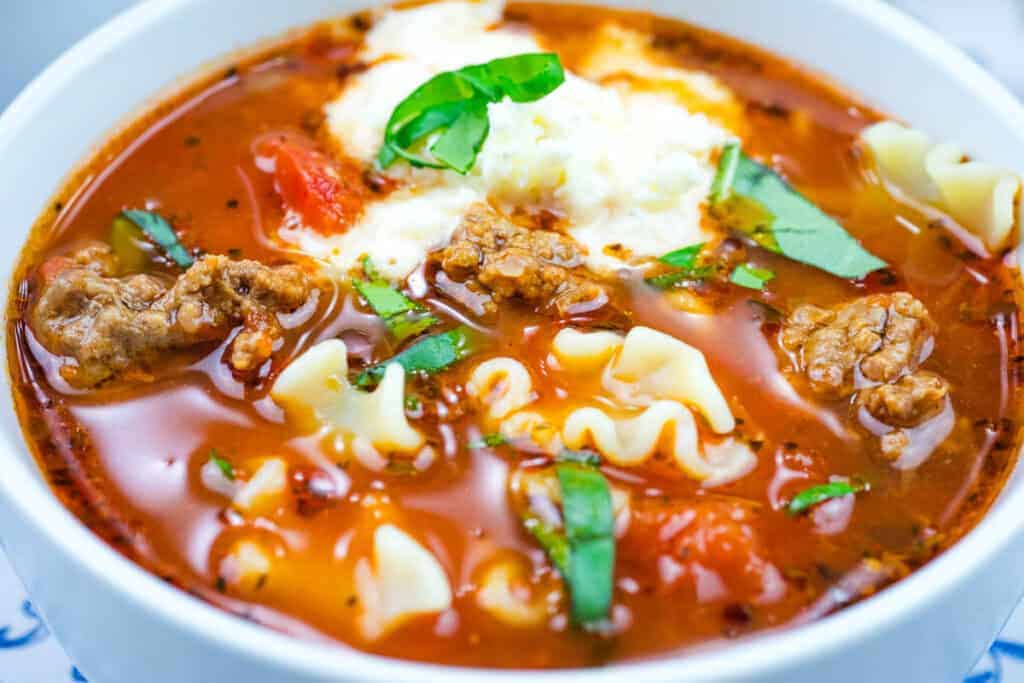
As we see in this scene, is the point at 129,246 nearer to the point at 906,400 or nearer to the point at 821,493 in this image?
the point at 821,493

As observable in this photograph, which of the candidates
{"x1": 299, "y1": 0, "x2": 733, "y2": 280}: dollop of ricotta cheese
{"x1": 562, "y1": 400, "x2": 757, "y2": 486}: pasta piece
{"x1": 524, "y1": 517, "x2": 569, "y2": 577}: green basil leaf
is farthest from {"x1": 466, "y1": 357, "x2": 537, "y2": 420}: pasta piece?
{"x1": 299, "y1": 0, "x2": 733, "y2": 280}: dollop of ricotta cheese

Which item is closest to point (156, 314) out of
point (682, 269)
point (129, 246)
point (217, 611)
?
point (129, 246)

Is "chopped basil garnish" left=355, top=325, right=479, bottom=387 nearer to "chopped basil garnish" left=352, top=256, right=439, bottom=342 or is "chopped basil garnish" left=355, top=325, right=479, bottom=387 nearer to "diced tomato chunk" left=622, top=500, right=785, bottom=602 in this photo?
"chopped basil garnish" left=352, top=256, right=439, bottom=342

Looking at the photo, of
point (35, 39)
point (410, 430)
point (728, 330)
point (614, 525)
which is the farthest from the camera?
point (35, 39)

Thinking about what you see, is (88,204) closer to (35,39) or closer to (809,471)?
(35,39)

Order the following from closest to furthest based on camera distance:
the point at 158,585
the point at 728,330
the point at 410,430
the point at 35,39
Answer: the point at 158,585, the point at 410,430, the point at 728,330, the point at 35,39

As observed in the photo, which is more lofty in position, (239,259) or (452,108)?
(452,108)

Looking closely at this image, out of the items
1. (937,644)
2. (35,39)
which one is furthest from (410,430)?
(35,39)

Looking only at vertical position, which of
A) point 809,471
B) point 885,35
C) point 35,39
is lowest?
point 35,39
